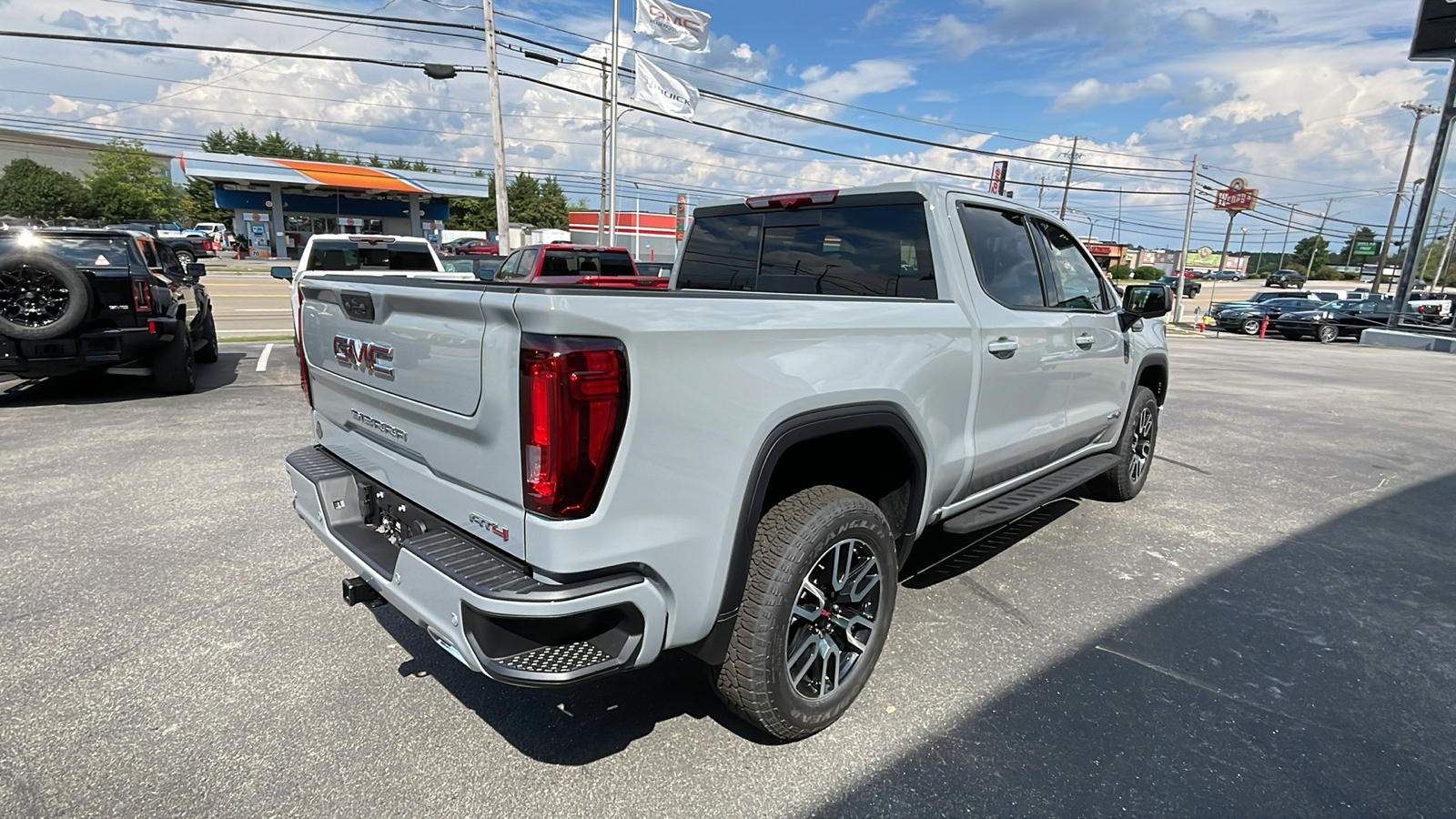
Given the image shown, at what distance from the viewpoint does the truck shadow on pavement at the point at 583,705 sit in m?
2.48

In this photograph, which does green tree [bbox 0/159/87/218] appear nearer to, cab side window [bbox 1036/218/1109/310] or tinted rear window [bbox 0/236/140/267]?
tinted rear window [bbox 0/236/140/267]

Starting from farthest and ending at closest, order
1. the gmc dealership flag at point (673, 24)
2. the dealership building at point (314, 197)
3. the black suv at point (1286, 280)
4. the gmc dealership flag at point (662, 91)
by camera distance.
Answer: the black suv at point (1286, 280) < the dealership building at point (314, 197) < the gmc dealership flag at point (662, 91) < the gmc dealership flag at point (673, 24)

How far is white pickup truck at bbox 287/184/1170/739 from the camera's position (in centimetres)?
186

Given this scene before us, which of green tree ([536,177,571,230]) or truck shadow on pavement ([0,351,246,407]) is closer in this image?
truck shadow on pavement ([0,351,246,407])

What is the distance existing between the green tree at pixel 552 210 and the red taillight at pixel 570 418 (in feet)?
277

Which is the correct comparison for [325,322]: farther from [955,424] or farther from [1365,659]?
[1365,659]

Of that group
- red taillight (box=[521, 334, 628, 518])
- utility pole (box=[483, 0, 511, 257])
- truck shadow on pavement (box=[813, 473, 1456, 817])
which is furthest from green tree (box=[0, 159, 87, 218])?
truck shadow on pavement (box=[813, 473, 1456, 817])

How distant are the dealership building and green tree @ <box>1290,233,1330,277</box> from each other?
103m

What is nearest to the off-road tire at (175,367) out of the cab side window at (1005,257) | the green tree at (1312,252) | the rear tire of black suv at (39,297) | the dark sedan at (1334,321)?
the rear tire of black suv at (39,297)

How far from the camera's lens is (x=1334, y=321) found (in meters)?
25.1

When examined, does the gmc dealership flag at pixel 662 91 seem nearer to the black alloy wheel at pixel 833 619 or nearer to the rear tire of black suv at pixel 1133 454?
the rear tire of black suv at pixel 1133 454

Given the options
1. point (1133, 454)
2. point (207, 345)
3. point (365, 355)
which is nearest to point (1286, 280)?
point (1133, 454)

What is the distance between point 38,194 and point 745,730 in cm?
8043

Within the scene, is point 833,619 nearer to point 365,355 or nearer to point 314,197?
point 365,355
